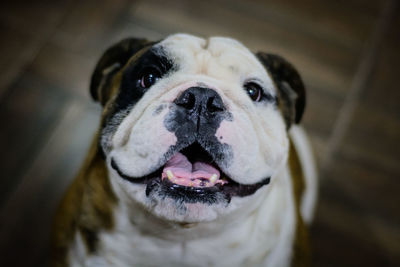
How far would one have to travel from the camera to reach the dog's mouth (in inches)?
34.4

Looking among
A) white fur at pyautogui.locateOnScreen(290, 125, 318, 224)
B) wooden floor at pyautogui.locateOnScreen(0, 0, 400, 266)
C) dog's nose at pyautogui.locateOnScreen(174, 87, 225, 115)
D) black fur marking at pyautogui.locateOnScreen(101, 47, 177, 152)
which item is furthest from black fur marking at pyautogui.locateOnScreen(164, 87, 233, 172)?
wooden floor at pyautogui.locateOnScreen(0, 0, 400, 266)

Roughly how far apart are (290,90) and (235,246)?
1.60 feet

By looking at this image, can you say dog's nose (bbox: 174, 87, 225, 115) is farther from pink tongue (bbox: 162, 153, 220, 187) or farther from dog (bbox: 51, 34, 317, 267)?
pink tongue (bbox: 162, 153, 220, 187)

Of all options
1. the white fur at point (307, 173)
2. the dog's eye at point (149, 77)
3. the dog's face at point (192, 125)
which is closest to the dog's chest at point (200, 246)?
the dog's face at point (192, 125)

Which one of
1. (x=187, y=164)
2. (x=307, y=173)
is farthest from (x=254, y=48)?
(x=187, y=164)

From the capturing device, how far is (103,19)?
215cm

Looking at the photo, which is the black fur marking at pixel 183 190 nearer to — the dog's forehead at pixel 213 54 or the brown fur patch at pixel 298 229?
the dog's forehead at pixel 213 54

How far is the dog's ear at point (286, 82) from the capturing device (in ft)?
3.76

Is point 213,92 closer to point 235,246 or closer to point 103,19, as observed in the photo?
point 235,246

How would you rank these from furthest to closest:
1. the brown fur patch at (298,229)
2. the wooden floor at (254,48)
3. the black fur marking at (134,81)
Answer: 1. the wooden floor at (254,48)
2. the brown fur patch at (298,229)
3. the black fur marking at (134,81)

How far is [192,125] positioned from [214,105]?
2.6 inches

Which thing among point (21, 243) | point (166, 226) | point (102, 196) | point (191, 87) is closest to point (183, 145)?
point (191, 87)

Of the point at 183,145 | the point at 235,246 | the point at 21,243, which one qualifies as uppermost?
the point at 183,145

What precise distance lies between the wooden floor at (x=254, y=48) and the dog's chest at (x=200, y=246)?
67 centimetres
